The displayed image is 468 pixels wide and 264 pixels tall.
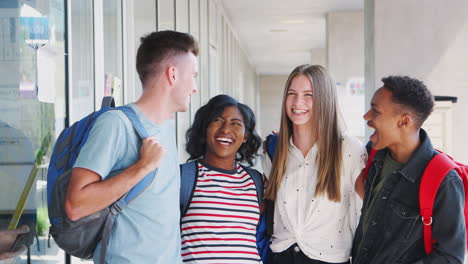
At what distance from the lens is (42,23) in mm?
2152

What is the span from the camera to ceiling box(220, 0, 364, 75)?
33.1ft

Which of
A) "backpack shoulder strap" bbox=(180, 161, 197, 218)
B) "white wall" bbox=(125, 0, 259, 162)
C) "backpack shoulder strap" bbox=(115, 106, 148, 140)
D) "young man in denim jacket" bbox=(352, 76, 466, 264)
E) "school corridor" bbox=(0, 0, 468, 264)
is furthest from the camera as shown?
"white wall" bbox=(125, 0, 259, 162)

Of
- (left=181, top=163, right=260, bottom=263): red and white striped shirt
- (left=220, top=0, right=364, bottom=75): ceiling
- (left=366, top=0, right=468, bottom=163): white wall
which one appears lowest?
(left=181, top=163, right=260, bottom=263): red and white striped shirt

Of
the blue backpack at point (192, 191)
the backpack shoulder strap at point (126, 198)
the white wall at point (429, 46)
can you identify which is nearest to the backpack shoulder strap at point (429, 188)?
the blue backpack at point (192, 191)

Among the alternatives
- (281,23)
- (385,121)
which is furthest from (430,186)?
(281,23)

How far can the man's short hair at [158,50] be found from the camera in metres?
1.67

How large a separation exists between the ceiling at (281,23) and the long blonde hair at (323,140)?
7738 millimetres

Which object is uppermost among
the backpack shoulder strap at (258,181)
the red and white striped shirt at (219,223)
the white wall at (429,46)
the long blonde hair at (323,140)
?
the white wall at (429,46)

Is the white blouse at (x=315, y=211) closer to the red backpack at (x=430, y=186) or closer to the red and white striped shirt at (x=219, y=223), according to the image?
the red and white striped shirt at (x=219, y=223)

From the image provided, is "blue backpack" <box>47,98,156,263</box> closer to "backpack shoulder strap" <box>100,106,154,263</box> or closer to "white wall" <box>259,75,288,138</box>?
"backpack shoulder strap" <box>100,106,154,263</box>

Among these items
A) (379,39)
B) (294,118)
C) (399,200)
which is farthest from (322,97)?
(379,39)

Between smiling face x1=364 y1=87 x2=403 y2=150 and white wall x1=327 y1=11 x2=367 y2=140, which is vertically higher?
white wall x1=327 y1=11 x2=367 y2=140

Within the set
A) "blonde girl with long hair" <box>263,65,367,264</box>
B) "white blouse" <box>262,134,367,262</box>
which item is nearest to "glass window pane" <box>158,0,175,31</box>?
"blonde girl with long hair" <box>263,65,367,264</box>

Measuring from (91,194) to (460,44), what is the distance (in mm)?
5002
